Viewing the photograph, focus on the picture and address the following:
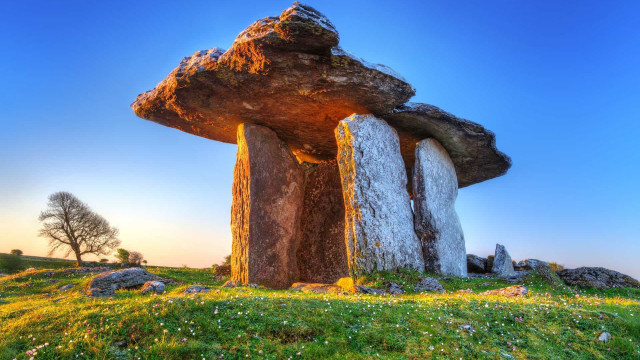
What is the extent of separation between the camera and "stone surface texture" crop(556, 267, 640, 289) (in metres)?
14.4

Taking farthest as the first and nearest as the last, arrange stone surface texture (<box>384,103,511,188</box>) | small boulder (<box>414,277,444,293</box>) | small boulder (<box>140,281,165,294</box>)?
stone surface texture (<box>384,103,511,188</box>), small boulder (<box>414,277,444,293</box>), small boulder (<box>140,281,165,294</box>)

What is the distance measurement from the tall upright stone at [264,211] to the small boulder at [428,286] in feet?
21.5

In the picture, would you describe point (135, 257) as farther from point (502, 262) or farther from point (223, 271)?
point (502, 262)

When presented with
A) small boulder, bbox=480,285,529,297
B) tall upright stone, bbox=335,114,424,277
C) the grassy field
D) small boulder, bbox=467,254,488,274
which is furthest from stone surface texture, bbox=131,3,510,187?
the grassy field

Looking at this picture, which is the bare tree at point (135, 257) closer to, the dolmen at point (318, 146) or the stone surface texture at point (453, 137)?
the dolmen at point (318, 146)

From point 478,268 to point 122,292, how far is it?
20132mm

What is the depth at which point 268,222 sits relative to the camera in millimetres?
17672

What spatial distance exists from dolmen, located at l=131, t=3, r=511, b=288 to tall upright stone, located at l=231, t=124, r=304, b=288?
0.16 feet

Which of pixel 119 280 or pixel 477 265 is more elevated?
pixel 477 265

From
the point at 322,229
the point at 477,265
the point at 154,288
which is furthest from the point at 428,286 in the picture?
the point at 477,265

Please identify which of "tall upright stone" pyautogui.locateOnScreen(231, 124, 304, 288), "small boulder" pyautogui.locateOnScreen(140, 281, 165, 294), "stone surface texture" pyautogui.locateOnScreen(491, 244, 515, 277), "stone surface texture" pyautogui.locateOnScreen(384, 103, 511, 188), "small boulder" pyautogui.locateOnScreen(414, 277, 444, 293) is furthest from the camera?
"stone surface texture" pyautogui.locateOnScreen(491, 244, 515, 277)

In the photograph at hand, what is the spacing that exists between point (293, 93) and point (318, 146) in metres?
→ 5.90

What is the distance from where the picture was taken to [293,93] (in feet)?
52.9

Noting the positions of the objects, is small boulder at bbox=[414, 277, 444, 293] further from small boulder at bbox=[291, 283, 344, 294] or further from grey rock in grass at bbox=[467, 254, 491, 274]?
grey rock in grass at bbox=[467, 254, 491, 274]
